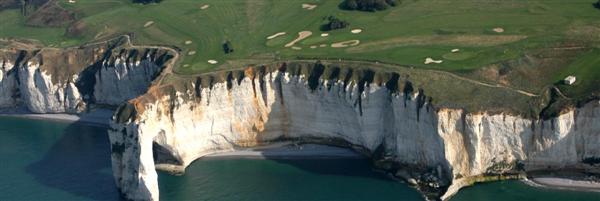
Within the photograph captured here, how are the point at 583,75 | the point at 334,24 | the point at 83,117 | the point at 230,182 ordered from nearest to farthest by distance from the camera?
the point at 583,75, the point at 230,182, the point at 334,24, the point at 83,117

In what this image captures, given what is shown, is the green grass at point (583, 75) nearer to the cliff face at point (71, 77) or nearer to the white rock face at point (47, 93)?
the cliff face at point (71, 77)

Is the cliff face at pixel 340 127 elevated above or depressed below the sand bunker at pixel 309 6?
below

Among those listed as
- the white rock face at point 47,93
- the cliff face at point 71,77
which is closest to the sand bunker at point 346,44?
the cliff face at point 71,77

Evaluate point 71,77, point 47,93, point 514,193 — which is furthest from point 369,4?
point 47,93

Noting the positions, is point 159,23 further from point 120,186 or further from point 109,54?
point 120,186

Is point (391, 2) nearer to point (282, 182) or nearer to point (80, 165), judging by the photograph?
point (282, 182)

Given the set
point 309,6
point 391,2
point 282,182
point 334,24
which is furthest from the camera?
point 309,6
